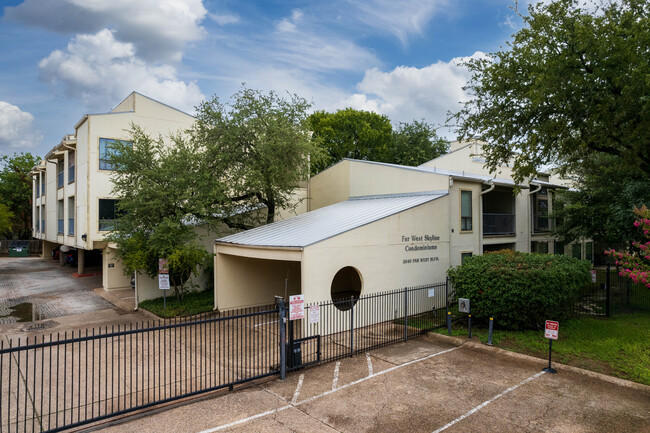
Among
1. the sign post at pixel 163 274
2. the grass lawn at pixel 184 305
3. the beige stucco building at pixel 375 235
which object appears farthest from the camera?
the grass lawn at pixel 184 305

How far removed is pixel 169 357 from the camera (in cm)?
995

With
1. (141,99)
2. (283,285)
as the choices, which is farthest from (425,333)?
(141,99)

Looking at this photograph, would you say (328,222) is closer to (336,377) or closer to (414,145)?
(336,377)

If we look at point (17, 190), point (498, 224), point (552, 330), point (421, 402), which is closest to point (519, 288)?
point (552, 330)

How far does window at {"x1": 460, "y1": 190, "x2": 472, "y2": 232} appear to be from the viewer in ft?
57.7

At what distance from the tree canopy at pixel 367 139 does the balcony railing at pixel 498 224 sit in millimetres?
16915

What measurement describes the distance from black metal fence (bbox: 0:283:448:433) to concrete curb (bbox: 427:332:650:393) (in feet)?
2.99

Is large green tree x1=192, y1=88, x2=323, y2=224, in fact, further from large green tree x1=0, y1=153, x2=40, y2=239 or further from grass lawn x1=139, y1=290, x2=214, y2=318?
large green tree x1=0, y1=153, x2=40, y2=239

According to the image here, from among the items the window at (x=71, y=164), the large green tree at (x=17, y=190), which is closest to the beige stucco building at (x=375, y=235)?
the window at (x=71, y=164)

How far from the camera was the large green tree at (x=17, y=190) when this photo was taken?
48.9 m

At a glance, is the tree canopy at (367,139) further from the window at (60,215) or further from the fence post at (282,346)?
the fence post at (282,346)

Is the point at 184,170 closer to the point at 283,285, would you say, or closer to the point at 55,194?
the point at 283,285

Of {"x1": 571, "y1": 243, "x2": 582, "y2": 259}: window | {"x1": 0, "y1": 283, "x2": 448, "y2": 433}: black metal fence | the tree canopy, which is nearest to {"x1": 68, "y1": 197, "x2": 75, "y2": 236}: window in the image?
{"x1": 0, "y1": 283, "x2": 448, "y2": 433}: black metal fence

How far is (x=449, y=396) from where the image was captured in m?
7.93
